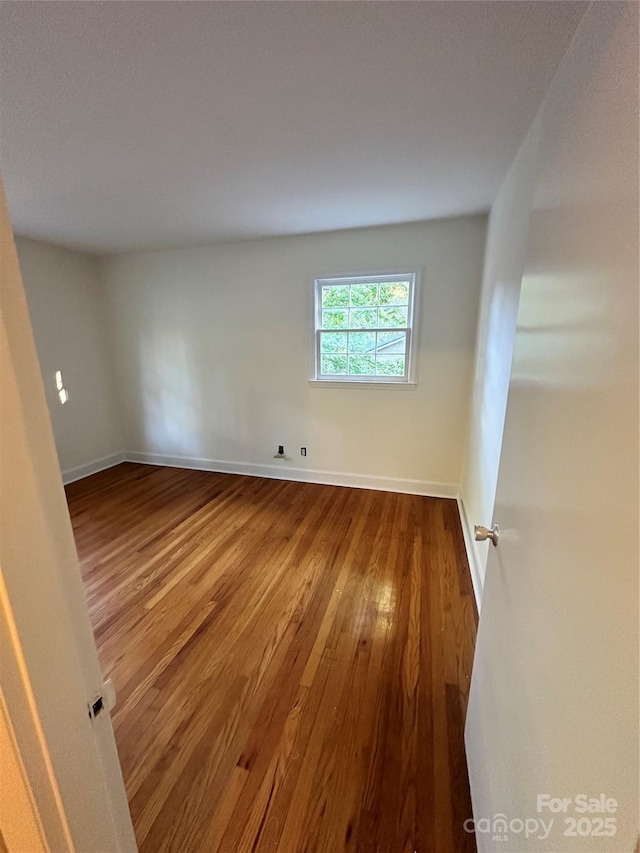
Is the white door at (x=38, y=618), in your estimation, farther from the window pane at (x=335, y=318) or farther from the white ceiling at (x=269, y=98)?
the window pane at (x=335, y=318)

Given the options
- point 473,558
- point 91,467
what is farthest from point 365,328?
point 91,467

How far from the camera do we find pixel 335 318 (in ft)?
10.8

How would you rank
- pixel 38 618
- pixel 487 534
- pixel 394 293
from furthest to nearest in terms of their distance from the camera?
pixel 394 293 → pixel 487 534 → pixel 38 618

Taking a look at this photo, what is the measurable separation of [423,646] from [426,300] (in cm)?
258

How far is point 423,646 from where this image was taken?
1720mm

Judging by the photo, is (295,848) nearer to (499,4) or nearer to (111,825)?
(111,825)

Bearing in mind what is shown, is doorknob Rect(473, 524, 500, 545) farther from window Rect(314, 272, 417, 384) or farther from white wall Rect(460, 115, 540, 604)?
window Rect(314, 272, 417, 384)

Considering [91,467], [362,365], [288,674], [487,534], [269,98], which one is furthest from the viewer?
[91,467]

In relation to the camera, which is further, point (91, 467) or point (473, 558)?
point (91, 467)

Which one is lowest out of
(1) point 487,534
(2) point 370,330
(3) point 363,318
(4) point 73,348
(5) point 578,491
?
(1) point 487,534

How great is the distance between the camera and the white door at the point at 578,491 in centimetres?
43

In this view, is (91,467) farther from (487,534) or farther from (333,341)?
(487,534)

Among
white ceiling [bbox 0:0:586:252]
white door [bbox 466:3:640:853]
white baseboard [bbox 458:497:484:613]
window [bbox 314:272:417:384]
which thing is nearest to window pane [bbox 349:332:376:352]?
window [bbox 314:272:417:384]

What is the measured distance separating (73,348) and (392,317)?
11.3 feet
